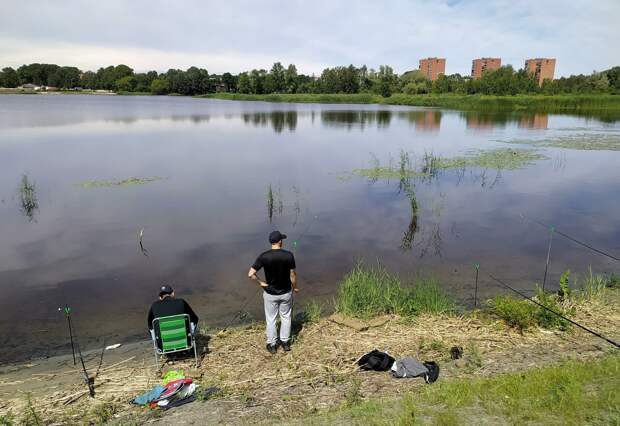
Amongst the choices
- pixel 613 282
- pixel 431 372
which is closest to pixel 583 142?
pixel 613 282

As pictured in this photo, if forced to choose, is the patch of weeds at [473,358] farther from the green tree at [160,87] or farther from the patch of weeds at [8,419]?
the green tree at [160,87]

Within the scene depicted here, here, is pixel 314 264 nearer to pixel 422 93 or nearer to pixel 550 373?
pixel 550 373

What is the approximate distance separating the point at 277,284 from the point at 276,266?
1.04ft

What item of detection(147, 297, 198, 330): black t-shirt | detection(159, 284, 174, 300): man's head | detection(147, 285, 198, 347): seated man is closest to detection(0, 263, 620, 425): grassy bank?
detection(147, 285, 198, 347): seated man

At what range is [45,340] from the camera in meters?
8.02

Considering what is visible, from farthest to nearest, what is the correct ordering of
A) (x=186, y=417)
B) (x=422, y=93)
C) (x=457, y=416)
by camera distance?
1. (x=422, y=93)
2. (x=186, y=417)
3. (x=457, y=416)

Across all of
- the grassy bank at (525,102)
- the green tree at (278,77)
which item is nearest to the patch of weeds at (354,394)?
the grassy bank at (525,102)

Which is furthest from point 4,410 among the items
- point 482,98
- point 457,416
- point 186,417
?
point 482,98

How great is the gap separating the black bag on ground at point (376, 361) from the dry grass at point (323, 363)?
135mm

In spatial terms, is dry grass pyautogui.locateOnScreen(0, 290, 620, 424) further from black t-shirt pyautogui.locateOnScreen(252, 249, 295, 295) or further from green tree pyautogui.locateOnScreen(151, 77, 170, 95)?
green tree pyautogui.locateOnScreen(151, 77, 170, 95)

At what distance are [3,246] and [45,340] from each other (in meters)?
6.18

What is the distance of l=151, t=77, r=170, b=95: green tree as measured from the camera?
506 ft

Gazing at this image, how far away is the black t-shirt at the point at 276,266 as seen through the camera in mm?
6523

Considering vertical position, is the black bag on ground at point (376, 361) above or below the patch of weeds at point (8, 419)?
above
